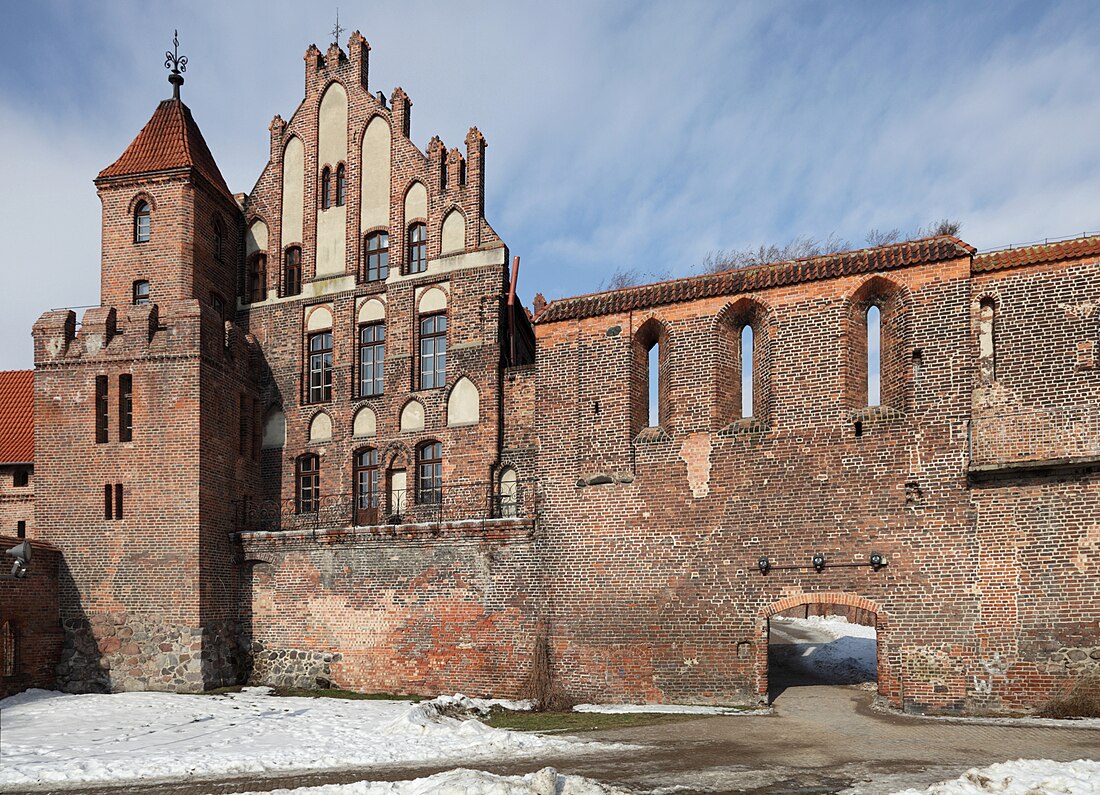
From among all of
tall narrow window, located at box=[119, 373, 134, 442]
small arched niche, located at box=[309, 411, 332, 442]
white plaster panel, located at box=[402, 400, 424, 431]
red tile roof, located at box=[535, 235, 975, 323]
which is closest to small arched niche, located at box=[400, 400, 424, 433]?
white plaster panel, located at box=[402, 400, 424, 431]

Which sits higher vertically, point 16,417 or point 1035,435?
point 16,417

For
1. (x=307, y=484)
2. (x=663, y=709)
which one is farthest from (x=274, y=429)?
(x=663, y=709)

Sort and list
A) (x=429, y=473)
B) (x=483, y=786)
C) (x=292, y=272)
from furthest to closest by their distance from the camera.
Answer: (x=292, y=272) < (x=429, y=473) < (x=483, y=786)

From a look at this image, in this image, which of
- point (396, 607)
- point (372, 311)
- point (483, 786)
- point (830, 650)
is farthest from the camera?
point (830, 650)

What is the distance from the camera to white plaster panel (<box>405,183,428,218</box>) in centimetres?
2128

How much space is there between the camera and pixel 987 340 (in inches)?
606

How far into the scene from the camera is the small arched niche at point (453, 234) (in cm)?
2070

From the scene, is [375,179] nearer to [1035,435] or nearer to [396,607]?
[396,607]

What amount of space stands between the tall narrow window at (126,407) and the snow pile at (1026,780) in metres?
17.1

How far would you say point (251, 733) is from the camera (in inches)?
557

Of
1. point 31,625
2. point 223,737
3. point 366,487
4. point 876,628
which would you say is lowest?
point 223,737

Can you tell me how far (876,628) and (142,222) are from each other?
1831cm

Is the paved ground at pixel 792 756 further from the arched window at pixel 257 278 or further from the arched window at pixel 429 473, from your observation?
the arched window at pixel 257 278

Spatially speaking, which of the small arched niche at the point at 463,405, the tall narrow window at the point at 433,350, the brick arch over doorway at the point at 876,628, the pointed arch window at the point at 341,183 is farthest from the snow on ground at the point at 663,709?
the pointed arch window at the point at 341,183
